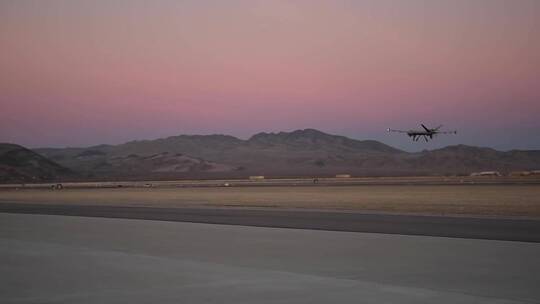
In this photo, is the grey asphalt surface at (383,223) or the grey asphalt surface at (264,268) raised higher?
the grey asphalt surface at (383,223)

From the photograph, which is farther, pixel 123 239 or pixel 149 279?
pixel 123 239

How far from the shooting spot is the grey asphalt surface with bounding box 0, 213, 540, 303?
1172 centimetres

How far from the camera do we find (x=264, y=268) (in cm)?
1509

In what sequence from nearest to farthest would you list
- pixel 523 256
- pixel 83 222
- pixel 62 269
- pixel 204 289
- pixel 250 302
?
pixel 250 302
pixel 204 289
pixel 62 269
pixel 523 256
pixel 83 222

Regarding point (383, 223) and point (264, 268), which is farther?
point (383, 223)

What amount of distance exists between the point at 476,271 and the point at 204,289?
5580 millimetres

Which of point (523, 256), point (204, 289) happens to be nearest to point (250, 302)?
point (204, 289)

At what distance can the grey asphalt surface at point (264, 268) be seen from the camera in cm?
1172

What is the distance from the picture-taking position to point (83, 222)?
97.9 feet

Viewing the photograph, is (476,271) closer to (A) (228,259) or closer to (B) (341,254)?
(B) (341,254)

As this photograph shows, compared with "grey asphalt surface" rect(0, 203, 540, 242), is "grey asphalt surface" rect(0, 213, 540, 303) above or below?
below

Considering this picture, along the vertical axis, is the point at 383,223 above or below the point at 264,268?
above

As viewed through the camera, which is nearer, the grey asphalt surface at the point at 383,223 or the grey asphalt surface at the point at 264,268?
the grey asphalt surface at the point at 264,268

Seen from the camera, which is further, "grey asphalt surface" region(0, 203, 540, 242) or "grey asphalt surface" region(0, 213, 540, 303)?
"grey asphalt surface" region(0, 203, 540, 242)
